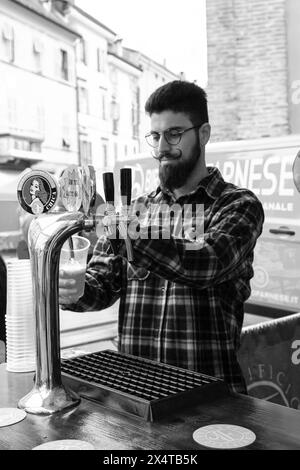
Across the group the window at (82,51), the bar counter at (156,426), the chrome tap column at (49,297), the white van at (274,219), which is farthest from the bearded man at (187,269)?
the window at (82,51)

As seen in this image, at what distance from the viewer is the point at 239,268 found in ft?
5.59

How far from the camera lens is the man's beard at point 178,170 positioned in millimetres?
1901

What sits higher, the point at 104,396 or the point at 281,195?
the point at 281,195

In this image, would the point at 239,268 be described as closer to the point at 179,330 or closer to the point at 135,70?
the point at 179,330

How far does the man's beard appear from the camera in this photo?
190 cm

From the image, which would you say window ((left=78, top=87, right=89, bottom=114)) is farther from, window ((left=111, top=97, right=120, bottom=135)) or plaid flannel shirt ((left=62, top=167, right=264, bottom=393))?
plaid flannel shirt ((left=62, top=167, right=264, bottom=393))

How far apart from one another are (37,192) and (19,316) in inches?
15.9

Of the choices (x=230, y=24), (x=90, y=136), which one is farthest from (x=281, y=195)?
(x=90, y=136)

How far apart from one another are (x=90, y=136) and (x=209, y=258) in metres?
9.52

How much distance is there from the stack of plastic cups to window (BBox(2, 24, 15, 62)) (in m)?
8.77

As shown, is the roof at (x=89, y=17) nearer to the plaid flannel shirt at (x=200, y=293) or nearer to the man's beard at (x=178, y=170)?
the man's beard at (x=178, y=170)

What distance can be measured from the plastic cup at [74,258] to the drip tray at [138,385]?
0.23m

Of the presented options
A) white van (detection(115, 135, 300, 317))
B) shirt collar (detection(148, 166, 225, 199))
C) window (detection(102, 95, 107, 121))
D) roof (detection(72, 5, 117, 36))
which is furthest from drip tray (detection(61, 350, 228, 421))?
roof (detection(72, 5, 117, 36))

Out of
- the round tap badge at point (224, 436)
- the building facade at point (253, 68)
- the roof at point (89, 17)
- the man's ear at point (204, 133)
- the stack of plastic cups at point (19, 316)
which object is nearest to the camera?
the round tap badge at point (224, 436)
